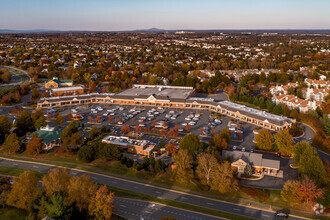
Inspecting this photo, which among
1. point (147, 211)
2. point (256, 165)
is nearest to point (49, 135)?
point (147, 211)

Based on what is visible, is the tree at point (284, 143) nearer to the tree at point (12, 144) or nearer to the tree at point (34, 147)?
the tree at point (34, 147)

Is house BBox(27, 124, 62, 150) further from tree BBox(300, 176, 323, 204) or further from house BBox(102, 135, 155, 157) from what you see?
tree BBox(300, 176, 323, 204)

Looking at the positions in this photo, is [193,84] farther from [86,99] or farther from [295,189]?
[295,189]

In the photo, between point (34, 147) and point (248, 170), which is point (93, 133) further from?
point (248, 170)

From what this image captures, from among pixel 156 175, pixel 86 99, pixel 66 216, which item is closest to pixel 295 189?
pixel 156 175

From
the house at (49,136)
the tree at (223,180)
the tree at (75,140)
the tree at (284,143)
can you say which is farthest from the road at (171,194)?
the tree at (284,143)

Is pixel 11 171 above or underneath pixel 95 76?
underneath

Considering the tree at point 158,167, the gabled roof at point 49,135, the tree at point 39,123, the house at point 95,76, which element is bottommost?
the tree at point 158,167

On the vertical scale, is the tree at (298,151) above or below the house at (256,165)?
above
